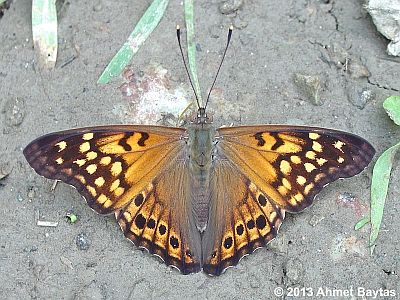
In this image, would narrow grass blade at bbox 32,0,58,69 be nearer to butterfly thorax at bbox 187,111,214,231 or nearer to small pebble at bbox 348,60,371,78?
butterfly thorax at bbox 187,111,214,231

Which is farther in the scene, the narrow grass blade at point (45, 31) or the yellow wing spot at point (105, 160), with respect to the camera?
the narrow grass blade at point (45, 31)

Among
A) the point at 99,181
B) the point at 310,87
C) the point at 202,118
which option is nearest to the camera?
the point at 99,181

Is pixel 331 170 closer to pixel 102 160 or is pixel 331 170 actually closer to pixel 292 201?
pixel 292 201

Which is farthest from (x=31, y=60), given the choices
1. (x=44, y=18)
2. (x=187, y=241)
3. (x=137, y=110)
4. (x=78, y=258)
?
(x=187, y=241)

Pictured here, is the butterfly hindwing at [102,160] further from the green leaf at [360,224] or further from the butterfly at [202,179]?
the green leaf at [360,224]

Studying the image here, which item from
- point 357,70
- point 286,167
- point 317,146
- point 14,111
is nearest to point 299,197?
point 286,167

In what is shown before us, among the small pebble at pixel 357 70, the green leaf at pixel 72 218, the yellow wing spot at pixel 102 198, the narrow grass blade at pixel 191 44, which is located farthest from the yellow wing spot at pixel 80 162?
the small pebble at pixel 357 70

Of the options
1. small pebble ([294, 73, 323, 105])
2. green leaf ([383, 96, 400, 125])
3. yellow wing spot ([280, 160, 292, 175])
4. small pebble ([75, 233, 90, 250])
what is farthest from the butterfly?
small pebble ([294, 73, 323, 105])
